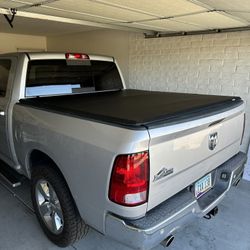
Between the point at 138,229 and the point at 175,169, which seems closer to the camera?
the point at 138,229

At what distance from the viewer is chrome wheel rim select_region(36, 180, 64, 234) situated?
92.0 inches

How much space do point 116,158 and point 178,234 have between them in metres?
1.52

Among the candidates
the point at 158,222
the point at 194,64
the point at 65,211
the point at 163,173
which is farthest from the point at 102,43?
the point at 158,222

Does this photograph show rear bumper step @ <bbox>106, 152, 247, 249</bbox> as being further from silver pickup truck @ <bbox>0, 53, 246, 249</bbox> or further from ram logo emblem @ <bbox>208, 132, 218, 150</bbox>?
ram logo emblem @ <bbox>208, 132, 218, 150</bbox>

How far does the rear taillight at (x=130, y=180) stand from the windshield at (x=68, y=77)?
166cm

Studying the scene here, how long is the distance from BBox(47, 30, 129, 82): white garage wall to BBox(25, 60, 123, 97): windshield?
2.32 meters

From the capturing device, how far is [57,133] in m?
2.07

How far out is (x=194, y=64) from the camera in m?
4.70

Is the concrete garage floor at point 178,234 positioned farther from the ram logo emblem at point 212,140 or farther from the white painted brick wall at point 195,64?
A: the white painted brick wall at point 195,64

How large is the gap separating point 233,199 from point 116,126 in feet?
8.02

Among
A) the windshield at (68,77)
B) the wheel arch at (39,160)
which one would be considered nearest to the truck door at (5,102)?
the windshield at (68,77)

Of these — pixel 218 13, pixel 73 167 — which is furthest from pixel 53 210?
pixel 218 13

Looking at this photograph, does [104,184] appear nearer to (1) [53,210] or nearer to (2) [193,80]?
(1) [53,210]

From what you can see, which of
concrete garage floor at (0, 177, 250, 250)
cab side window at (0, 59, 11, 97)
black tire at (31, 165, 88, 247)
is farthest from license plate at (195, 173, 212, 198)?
cab side window at (0, 59, 11, 97)
